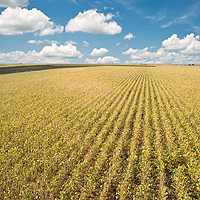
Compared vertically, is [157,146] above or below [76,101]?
below

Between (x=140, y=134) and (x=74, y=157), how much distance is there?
17.3ft

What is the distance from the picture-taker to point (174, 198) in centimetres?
527

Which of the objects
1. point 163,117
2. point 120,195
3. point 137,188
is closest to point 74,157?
point 120,195

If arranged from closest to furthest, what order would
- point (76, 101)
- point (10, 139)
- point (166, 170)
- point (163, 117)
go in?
point (166, 170) < point (10, 139) < point (163, 117) < point (76, 101)

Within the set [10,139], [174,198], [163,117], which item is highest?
[163,117]

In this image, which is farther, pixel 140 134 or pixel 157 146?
pixel 140 134

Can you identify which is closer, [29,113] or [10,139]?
[10,139]

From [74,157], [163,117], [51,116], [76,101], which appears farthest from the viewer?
[76,101]

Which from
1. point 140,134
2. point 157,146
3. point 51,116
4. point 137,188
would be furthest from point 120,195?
point 51,116

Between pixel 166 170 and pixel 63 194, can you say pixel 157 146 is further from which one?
pixel 63 194

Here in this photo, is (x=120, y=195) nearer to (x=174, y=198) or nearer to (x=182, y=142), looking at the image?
(x=174, y=198)

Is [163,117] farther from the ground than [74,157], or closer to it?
farther from the ground

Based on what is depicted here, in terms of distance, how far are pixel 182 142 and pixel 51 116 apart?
38.8 feet

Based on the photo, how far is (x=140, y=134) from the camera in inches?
382
